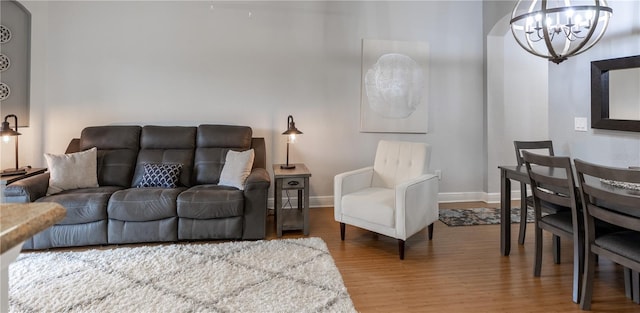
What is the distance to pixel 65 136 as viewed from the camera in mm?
3891

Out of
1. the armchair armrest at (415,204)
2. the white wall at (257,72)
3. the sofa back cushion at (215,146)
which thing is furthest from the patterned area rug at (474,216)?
the sofa back cushion at (215,146)

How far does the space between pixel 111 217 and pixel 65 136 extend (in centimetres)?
162

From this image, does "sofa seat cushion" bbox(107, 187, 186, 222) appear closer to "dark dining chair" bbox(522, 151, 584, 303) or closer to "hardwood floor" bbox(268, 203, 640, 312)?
"hardwood floor" bbox(268, 203, 640, 312)

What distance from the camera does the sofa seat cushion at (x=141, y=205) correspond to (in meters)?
2.93

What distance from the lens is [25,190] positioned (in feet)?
9.24

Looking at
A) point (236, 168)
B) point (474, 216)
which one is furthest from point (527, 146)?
point (236, 168)

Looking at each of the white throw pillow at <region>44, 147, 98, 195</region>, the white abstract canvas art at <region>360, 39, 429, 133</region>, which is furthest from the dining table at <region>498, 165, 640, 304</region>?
the white throw pillow at <region>44, 147, 98, 195</region>

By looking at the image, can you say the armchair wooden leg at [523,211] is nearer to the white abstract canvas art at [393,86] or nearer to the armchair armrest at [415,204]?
the armchair armrest at [415,204]

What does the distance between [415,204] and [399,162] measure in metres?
0.63

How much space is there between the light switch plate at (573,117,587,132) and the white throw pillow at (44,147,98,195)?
457cm

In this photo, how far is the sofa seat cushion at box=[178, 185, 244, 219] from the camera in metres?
2.99

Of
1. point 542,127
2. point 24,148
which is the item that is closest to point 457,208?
point 542,127

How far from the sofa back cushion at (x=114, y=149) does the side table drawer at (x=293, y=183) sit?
161 cm

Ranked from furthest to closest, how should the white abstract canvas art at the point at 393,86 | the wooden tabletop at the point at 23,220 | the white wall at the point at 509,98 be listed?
the white wall at the point at 509,98, the white abstract canvas art at the point at 393,86, the wooden tabletop at the point at 23,220
